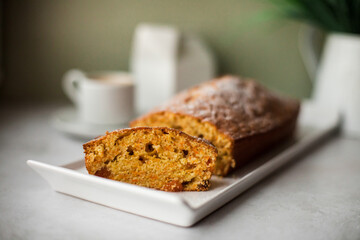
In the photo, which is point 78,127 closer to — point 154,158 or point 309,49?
point 154,158

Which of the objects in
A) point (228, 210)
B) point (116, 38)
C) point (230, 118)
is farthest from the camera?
point (116, 38)

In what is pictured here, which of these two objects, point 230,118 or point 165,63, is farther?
point 165,63

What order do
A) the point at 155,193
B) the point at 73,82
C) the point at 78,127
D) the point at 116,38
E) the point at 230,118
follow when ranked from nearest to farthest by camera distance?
the point at 155,193, the point at 230,118, the point at 78,127, the point at 73,82, the point at 116,38

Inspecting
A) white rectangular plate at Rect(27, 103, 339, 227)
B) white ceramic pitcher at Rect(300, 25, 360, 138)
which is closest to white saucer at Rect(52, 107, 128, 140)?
white rectangular plate at Rect(27, 103, 339, 227)

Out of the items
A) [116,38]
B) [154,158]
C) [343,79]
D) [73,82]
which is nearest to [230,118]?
[154,158]

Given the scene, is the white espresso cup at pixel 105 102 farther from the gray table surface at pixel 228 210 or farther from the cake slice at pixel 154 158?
→ the cake slice at pixel 154 158

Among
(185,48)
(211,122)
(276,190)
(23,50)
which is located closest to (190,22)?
(185,48)
